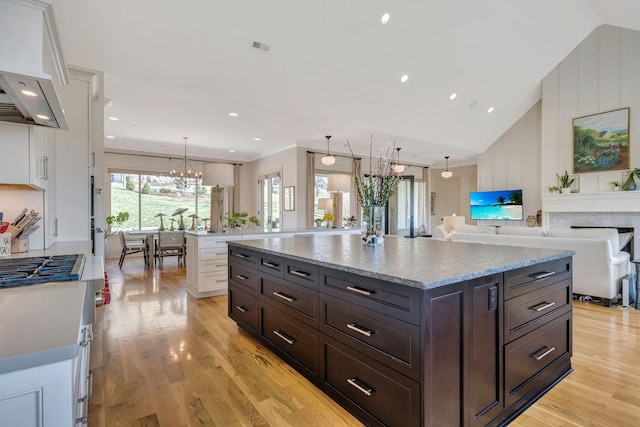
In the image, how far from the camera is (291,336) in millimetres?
2293

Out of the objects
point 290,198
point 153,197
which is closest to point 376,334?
point 290,198

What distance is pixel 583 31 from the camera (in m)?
6.17

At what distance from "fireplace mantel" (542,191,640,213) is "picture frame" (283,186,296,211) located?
18.8 feet

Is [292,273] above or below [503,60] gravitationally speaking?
below

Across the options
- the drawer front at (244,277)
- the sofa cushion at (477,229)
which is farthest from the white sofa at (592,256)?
the drawer front at (244,277)

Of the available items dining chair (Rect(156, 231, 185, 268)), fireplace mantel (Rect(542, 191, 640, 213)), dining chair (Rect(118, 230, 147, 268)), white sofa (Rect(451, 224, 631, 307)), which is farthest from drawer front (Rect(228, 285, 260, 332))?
fireplace mantel (Rect(542, 191, 640, 213))

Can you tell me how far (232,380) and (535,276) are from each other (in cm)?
212

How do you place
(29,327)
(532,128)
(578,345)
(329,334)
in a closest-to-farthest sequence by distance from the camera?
(29,327), (329,334), (578,345), (532,128)

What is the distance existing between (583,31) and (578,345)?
6.52m

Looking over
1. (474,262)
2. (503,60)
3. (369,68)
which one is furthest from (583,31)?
(474,262)

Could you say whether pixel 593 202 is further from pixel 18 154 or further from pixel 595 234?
pixel 18 154

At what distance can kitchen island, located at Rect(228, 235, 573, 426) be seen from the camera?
1.41 meters

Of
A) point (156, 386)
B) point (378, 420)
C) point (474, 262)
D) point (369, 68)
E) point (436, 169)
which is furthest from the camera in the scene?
point (436, 169)

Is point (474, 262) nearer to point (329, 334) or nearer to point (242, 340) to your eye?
point (329, 334)
